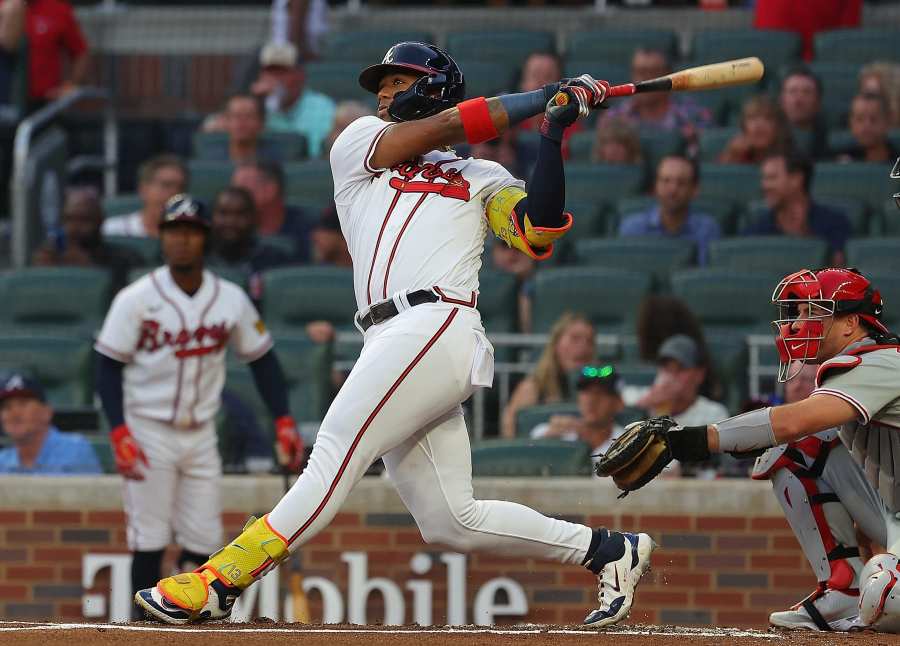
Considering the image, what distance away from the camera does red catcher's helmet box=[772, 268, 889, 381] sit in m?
4.67

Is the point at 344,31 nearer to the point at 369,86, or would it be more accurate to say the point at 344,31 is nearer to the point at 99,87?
the point at 99,87

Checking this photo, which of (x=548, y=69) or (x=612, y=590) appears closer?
(x=612, y=590)

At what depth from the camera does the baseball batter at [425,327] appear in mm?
4340

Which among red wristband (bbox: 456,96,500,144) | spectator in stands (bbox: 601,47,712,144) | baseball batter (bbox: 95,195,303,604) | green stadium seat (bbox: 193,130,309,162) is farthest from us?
green stadium seat (bbox: 193,130,309,162)

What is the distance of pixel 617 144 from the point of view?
923cm

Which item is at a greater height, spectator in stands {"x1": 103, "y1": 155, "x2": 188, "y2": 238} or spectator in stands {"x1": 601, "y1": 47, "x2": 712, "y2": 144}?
spectator in stands {"x1": 601, "y1": 47, "x2": 712, "y2": 144}

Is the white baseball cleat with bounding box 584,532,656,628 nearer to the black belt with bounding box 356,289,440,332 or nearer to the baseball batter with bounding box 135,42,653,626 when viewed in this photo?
the baseball batter with bounding box 135,42,653,626

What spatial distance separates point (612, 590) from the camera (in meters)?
4.61

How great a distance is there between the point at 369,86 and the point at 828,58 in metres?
6.17

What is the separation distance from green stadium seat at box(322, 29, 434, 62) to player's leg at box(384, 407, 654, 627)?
649cm

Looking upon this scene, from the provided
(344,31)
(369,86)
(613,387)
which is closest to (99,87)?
(344,31)

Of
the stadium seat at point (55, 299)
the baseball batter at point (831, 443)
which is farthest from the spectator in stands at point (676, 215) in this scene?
the baseball batter at point (831, 443)

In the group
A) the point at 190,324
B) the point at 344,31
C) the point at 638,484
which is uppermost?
the point at 344,31

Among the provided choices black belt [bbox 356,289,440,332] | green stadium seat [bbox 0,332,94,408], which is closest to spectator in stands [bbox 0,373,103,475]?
green stadium seat [bbox 0,332,94,408]
